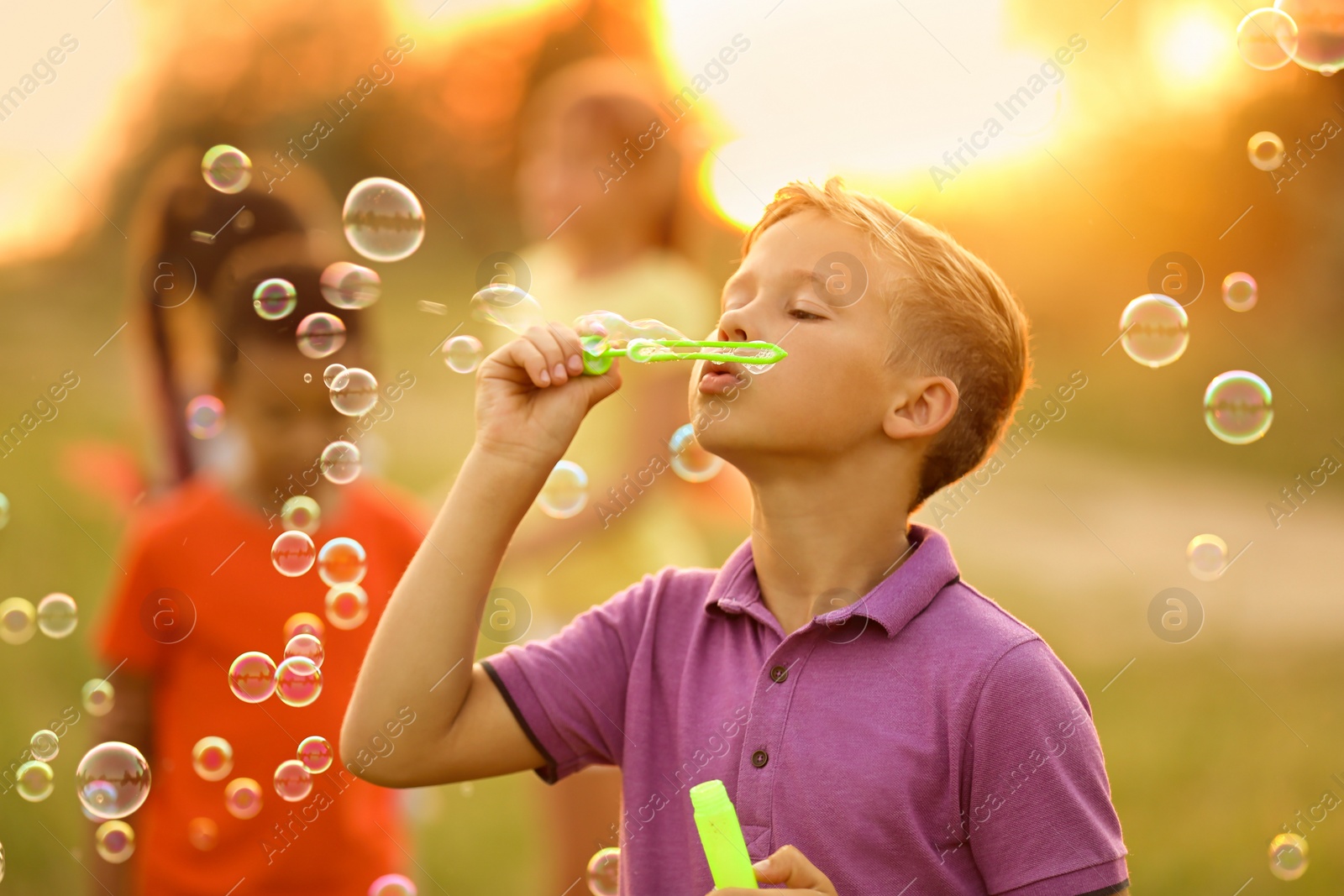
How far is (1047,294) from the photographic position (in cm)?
1081

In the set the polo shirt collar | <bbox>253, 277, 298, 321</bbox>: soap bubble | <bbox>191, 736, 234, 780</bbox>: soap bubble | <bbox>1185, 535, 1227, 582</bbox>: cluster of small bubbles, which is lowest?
<bbox>191, 736, 234, 780</bbox>: soap bubble

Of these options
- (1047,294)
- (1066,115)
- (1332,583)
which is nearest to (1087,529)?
(1332,583)

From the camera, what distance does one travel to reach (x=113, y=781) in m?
1.56

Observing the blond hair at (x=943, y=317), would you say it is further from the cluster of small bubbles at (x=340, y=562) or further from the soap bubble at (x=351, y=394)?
the cluster of small bubbles at (x=340, y=562)

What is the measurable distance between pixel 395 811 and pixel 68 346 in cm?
956

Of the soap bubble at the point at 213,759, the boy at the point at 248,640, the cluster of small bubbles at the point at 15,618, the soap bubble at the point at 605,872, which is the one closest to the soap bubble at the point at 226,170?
the boy at the point at 248,640

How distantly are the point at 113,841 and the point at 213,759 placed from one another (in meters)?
0.22

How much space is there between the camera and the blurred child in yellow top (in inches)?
83.2

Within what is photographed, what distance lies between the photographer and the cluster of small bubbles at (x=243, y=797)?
1.64 metres

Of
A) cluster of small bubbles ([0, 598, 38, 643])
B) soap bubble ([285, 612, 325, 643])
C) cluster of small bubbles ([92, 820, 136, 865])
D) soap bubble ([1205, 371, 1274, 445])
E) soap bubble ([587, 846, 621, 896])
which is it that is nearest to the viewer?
soap bubble ([587, 846, 621, 896])

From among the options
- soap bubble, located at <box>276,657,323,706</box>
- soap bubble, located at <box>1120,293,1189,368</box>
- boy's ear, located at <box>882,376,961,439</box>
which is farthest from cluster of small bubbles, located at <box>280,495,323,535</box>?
soap bubble, located at <box>1120,293,1189,368</box>

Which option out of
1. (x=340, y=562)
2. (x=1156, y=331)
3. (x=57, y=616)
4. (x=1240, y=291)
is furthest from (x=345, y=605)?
(x=1240, y=291)

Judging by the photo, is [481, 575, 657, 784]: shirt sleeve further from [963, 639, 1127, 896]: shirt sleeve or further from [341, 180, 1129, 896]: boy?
[963, 639, 1127, 896]: shirt sleeve

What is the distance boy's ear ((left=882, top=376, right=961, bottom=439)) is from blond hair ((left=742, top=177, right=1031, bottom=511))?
0.02m
